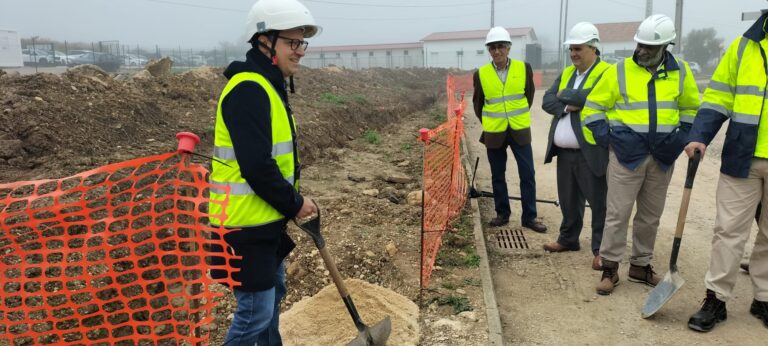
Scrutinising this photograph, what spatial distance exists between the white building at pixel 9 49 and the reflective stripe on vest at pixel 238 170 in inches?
1257

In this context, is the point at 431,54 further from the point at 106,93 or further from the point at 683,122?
the point at 683,122

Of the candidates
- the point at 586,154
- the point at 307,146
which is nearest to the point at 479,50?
the point at 307,146

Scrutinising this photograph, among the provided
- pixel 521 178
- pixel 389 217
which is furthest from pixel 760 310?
pixel 389 217

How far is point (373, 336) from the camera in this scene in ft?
10.5

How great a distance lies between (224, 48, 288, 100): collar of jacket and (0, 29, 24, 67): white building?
3185 cm

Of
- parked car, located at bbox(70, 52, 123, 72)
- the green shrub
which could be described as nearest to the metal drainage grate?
the green shrub

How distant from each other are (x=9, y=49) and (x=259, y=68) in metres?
32.3

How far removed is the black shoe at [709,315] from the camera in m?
3.80

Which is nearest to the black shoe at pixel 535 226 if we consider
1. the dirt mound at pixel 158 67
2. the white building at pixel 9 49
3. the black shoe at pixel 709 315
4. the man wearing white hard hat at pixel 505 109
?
the man wearing white hard hat at pixel 505 109

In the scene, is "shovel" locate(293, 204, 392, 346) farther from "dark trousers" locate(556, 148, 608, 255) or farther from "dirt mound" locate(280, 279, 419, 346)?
"dark trousers" locate(556, 148, 608, 255)

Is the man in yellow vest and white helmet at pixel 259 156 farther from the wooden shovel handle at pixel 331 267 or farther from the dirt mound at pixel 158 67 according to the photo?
the dirt mound at pixel 158 67

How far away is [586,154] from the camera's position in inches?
185

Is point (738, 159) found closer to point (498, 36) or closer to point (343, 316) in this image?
point (498, 36)

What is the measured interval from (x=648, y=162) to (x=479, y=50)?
59.6m
